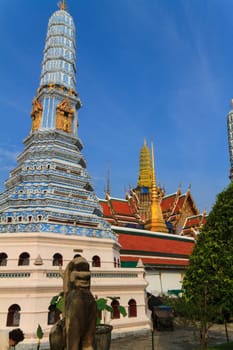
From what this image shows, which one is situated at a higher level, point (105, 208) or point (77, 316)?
point (105, 208)

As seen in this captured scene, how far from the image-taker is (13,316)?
12.6 metres

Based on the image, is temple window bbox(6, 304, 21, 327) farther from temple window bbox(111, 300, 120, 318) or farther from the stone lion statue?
the stone lion statue

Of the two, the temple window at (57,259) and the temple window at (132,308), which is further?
the temple window at (57,259)

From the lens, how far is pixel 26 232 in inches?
620

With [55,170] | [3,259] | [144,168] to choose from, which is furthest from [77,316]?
[144,168]

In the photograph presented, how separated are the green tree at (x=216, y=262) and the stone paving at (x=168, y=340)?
1.07 m

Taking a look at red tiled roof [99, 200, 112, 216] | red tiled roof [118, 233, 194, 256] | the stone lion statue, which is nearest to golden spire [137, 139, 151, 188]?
red tiled roof [99, 200, 112, 216]

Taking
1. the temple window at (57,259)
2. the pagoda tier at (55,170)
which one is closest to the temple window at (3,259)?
the pagoda tier at (55,170)

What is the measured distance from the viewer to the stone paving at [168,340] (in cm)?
1245

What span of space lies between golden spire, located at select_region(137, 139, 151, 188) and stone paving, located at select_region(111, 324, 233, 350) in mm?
30917

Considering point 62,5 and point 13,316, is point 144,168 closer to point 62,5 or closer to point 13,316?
point 62,5

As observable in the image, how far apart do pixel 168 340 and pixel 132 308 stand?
2.22 metres

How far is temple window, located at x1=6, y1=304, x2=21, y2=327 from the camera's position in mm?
12438

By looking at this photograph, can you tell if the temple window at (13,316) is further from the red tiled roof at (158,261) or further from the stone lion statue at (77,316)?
the red tiled roof at (158,261)
